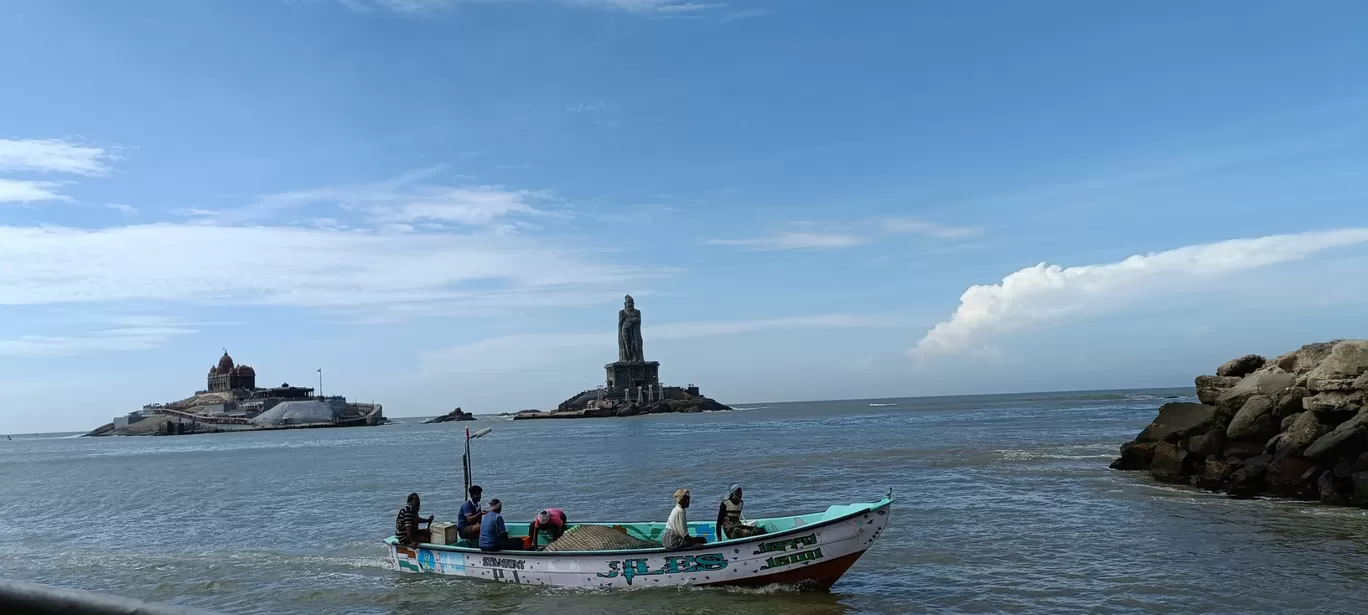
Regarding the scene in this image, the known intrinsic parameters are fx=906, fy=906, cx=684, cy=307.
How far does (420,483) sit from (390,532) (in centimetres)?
1829

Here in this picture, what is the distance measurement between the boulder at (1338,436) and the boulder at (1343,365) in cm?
199

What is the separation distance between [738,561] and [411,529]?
8192mm

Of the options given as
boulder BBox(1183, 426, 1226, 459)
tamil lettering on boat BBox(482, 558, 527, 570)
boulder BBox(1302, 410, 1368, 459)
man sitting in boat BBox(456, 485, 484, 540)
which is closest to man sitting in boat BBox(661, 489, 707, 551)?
tamil lettering on boat BBox(482, 558, 527, 570)

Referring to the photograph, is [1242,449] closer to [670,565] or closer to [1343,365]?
[1343,365]

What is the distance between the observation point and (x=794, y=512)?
98.6 feet

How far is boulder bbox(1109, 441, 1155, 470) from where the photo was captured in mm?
37500

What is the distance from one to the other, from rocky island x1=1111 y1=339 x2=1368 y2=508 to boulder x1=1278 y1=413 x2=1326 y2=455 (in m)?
0.03

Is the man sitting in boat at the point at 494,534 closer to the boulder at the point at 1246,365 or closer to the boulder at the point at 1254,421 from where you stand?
the boulder at the point at 1254,421

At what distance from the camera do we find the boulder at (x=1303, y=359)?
3212 centimetres

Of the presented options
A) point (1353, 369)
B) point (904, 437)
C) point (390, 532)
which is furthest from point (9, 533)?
point (904, 437)

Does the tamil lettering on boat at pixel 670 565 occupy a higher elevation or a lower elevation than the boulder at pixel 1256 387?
lower

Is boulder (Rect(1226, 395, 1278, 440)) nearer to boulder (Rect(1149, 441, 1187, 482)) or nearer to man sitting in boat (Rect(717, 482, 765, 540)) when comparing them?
boulder (Rect(1149, 441, 1187, 482))

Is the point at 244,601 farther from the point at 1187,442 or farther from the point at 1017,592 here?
the point at 1187,442

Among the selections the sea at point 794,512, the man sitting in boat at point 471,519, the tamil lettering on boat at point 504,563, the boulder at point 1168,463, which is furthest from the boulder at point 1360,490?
the man sitting in boat at point 471,519
